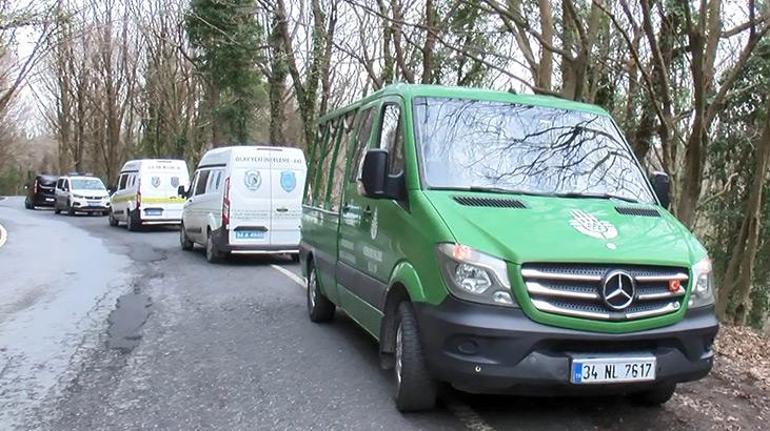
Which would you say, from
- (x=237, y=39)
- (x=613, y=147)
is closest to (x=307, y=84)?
(x=237, y=39)

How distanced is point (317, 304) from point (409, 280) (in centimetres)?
330

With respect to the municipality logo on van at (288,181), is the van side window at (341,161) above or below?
above

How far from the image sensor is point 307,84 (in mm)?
25047

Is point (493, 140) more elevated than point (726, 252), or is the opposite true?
point (493, 140)

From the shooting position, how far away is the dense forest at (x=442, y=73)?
9.81 meters

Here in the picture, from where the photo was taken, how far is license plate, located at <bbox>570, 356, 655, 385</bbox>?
13.6 ft

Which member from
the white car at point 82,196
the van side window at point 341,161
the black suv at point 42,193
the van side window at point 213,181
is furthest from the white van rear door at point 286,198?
the black suv at point 42,193

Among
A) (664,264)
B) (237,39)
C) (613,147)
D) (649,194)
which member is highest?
(237,39)

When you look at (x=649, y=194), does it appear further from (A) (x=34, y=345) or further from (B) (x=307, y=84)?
(B) (x=307, y=84)

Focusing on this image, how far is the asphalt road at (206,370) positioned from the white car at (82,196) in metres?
21.5

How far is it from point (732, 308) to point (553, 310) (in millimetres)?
11484

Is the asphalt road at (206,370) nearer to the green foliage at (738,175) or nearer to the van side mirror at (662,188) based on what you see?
the van side mirror at (662,188)

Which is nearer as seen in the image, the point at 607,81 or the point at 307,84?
the point at 607,81

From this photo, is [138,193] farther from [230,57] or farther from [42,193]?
[42,193]
